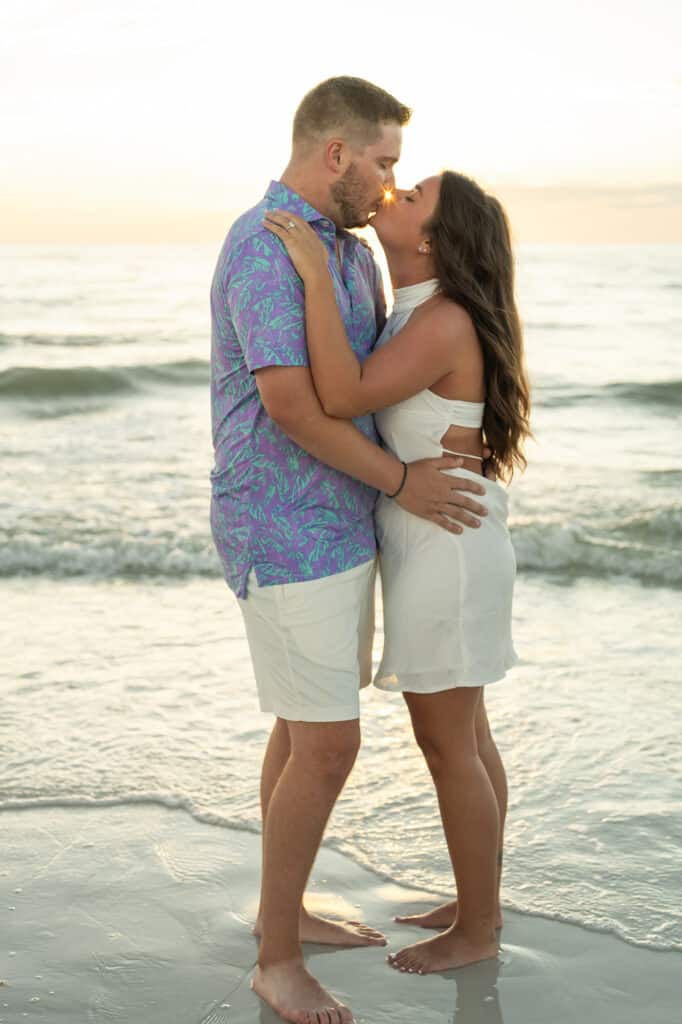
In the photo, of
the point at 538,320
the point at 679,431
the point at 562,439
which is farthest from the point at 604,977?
the point at 538,320

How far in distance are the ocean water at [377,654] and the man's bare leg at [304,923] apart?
0.38 metres

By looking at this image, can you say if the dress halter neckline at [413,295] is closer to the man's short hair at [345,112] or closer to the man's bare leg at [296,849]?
the man's short hair at [345,112]

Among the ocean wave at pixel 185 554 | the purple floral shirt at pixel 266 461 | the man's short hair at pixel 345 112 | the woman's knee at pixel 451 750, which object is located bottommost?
the ocean wave at pixel 185 554

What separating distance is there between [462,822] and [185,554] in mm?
4796

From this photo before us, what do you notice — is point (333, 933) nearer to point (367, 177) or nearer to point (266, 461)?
point (266, 461)

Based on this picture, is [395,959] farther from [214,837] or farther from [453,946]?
[214,837]

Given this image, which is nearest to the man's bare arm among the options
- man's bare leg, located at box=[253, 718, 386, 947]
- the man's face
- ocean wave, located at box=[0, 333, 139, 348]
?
the man's face

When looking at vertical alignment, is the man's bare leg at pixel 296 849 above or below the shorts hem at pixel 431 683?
below

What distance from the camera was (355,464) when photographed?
2.77 m

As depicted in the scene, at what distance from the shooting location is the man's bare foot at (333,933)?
10.4 feet

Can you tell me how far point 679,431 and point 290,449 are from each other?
11.9 meters

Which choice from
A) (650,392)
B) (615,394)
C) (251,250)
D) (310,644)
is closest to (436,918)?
(310,644)

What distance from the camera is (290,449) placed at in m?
2.79

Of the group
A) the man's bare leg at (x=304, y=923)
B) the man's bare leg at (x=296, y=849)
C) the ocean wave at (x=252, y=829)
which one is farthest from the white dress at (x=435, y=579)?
the ocean wave at (x=252, y=829)
